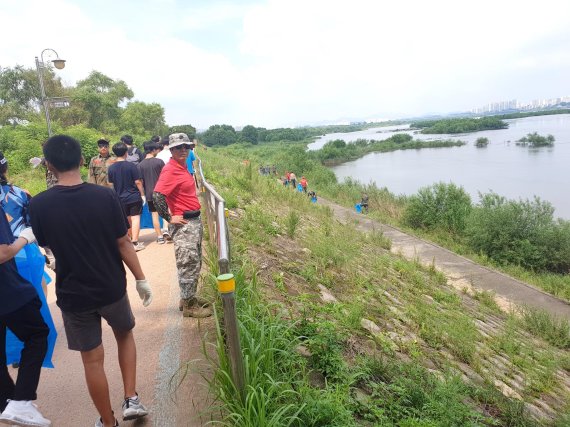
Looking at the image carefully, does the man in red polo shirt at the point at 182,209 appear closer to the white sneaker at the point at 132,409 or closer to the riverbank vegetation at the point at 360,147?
the white sneaker at the point at 132,409

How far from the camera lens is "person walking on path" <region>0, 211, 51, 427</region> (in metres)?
2.43

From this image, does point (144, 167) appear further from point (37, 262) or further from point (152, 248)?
point (37, 262)

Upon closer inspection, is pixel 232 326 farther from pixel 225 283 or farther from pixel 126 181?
pixel 126 181

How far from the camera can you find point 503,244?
47.9ft

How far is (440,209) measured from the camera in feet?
61.2

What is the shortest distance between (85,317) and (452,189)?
19.0 m

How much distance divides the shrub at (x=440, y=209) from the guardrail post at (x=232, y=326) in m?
17.3

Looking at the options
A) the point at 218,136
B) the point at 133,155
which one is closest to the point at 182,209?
the point at 133,155

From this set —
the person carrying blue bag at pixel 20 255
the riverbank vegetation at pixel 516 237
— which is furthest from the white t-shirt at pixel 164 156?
the riverbank vegetation at pixel 516 237

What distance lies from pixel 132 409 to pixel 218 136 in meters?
104

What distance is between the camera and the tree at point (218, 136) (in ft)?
329

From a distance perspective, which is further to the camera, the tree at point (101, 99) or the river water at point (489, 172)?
the river water at point (489, 172)

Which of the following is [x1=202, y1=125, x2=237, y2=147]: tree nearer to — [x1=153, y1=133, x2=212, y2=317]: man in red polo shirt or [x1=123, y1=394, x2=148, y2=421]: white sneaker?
[x1=153, y1=133, x2=212, y2=317]: man in red polo shirt

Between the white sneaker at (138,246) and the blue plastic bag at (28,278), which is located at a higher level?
the blue plastic bag at (28,278)
